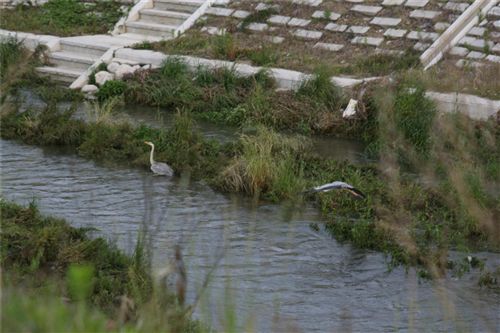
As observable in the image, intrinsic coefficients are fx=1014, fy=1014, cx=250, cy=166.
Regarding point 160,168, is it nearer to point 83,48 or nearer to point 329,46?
point 329,46

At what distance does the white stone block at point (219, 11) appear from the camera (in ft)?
50.9

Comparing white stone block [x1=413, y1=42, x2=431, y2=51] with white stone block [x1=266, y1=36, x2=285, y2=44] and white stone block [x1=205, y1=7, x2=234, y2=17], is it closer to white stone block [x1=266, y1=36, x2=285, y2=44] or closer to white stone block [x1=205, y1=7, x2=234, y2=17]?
white stone block [x1=266, y1=36, x2=285, y2=44]

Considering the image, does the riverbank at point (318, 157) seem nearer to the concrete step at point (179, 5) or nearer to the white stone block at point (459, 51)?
the white stone block at point (459, 51)

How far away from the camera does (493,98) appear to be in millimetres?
12102

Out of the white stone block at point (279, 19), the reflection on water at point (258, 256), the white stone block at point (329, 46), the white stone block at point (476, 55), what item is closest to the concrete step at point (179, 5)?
the white stone block at point (279, 19)

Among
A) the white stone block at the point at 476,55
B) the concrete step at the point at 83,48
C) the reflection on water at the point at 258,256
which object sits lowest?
the reflection on water at the point at 258,256

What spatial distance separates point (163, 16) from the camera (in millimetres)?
16047

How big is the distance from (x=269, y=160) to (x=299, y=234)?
1.41 meters

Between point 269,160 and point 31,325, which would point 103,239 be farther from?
point 31,325

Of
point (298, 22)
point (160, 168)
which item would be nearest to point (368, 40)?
point (298, 22)

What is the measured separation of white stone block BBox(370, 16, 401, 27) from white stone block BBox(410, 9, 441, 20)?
0.76ft

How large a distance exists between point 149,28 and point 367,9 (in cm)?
351

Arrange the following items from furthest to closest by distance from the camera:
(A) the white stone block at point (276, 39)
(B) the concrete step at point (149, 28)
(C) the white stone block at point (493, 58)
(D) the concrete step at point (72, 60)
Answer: (B) the concrete step at point (149, 28), (D) the concrete step at point (72, 60), (A) the white stone block at point (276, 39), (C) the white stone block at point (493, 58)

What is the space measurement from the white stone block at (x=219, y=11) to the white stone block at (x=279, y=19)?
Result: 0.74 m
